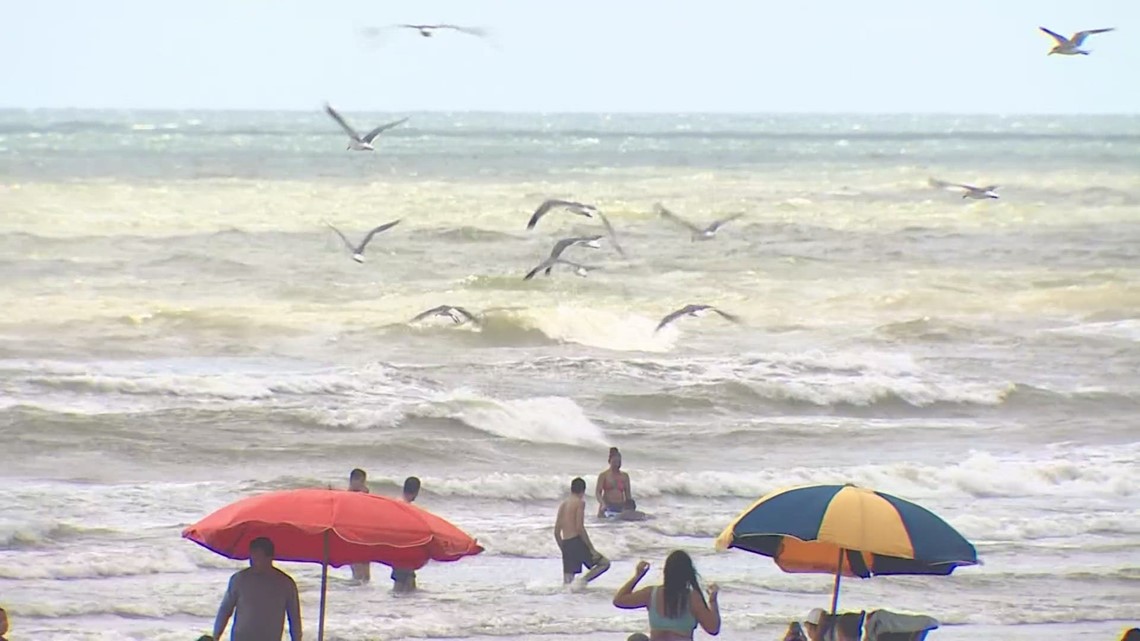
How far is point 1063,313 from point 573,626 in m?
22.6

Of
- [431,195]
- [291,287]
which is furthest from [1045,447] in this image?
[431,195]

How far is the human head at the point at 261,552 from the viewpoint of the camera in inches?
263

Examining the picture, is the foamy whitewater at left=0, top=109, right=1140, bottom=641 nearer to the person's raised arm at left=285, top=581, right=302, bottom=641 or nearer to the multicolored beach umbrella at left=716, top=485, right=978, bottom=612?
the person's raised arm at left=285, top=581, right=302, bottom=641

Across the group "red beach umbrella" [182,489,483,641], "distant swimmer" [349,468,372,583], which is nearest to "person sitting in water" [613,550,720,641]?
"red beach umbrella" [182,489,483,641]

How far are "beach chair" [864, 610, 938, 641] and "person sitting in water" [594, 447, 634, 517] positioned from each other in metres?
6.14

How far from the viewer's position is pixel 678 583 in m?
6.14

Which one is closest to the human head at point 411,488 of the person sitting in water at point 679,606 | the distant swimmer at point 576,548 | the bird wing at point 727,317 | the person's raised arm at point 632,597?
the distant swimmer at point 576,548

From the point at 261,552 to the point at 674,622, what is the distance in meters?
1.52

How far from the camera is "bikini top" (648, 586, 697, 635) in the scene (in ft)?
20.2

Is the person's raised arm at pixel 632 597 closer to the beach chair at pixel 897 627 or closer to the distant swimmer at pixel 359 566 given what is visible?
the beach chair at pixel 897 627

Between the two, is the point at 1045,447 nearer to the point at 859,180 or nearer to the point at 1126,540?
the point at 1126,540

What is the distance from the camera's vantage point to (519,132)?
9450cm

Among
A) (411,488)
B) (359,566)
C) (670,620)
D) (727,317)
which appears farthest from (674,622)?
(727,317)

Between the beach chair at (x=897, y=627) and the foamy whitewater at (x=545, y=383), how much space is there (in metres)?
2.95
